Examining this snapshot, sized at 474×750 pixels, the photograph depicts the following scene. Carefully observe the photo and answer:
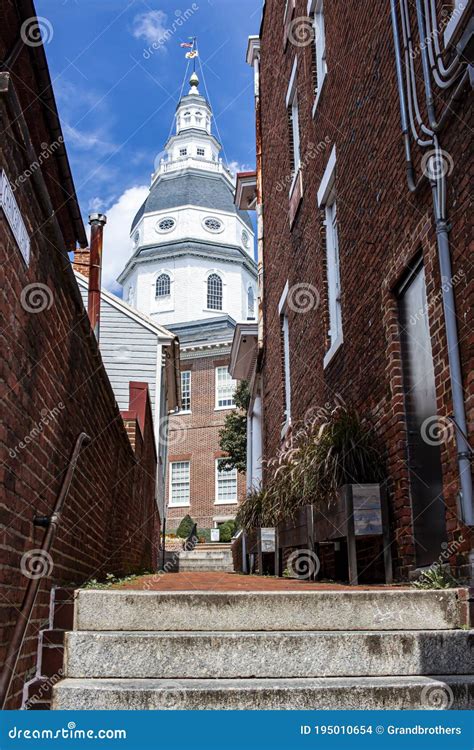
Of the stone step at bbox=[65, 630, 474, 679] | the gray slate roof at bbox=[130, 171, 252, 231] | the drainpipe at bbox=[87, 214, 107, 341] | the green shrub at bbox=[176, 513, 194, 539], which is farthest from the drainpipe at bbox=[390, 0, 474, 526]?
the gray slate roof at bbox=[130, 171, 252, 231]

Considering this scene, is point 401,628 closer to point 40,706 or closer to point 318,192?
point 40,706

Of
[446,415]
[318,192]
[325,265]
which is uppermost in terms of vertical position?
[318,192]

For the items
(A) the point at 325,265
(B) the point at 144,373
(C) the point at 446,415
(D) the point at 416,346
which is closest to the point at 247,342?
(B) the point at 144,373

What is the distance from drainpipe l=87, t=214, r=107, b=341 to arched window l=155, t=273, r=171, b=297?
2859 cm

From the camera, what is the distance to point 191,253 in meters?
41.9

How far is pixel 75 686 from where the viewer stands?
3217 mm

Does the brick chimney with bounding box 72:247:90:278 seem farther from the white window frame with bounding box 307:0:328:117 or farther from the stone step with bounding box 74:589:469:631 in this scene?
the stone step with bounding box 74:589:469:631

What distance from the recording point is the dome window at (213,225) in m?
44.5

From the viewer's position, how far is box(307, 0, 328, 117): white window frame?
9479 mm

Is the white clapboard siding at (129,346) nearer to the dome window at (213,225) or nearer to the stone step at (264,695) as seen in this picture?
the stone step at (264,695)

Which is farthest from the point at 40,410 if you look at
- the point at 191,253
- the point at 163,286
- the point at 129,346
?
the point at 191,253

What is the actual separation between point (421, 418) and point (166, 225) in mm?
40539

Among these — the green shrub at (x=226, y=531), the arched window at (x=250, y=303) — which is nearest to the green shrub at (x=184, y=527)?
the green shrub at (x=226, y=531)

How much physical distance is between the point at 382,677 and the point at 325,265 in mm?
6086
